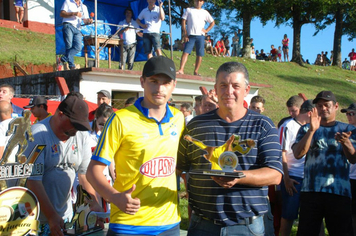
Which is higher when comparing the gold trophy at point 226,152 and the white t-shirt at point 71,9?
the white t-shirt at point 71,9

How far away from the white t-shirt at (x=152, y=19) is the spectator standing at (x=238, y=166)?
854cm

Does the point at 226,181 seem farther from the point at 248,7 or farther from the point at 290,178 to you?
the point at 248,7

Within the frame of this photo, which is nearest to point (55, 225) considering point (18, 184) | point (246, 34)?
point (18, 184)

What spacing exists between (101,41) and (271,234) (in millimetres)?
8948

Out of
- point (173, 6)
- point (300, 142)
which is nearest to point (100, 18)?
point (300, 142)

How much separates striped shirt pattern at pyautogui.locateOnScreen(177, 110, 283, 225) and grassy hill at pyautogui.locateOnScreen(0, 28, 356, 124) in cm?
1328

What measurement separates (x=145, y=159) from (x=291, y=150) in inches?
132

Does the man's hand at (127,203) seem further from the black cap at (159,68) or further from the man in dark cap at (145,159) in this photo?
the black cap at (159,68)

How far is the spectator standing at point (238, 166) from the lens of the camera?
250cm

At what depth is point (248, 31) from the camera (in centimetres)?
3206

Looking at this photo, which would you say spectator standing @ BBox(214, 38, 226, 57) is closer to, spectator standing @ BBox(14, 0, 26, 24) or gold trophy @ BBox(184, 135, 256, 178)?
spectator standing @ BBox(14, 0, 26, 24)

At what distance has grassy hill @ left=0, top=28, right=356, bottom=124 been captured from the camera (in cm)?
1669

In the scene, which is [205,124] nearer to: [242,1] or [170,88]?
[170,88]

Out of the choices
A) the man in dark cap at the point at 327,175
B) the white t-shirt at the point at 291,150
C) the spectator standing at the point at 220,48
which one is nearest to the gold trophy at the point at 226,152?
the man in dark cap at the point at 327,175
